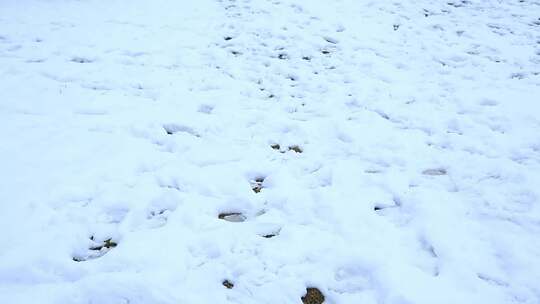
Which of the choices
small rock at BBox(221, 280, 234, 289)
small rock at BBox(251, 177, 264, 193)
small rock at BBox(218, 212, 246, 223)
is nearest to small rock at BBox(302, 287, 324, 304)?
small rock at BBox(221, 280, 234, 289)

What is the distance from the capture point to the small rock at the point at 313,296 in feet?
10.1

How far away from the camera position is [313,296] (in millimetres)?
3109

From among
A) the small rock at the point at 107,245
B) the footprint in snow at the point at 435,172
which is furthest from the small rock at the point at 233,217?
the footprint in snow at the point at 435,172

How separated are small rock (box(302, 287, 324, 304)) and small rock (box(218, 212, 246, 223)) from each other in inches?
36.3

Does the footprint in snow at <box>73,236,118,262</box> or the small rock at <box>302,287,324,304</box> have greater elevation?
the footprint in snow at <box>73,236,118,262</box>

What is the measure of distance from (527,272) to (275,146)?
264 centimetres

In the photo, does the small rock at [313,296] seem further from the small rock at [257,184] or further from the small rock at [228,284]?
the small rock at [257,184]

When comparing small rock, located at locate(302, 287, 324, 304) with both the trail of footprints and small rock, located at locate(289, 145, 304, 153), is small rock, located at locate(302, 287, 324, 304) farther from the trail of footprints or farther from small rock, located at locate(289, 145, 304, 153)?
small rock, located at locate(289, 145, 304, 153)

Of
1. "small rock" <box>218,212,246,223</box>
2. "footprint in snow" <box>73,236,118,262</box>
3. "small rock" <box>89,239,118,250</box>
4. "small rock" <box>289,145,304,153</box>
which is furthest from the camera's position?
"small rock" <box>289,145,304,153</box>

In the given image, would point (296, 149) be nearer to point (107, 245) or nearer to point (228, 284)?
point (228, 284)

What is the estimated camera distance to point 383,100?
5641mm

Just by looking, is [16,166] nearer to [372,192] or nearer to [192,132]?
[192,132]

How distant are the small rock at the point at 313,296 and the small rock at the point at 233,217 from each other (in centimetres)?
92

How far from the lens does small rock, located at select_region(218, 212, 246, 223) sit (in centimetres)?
376
